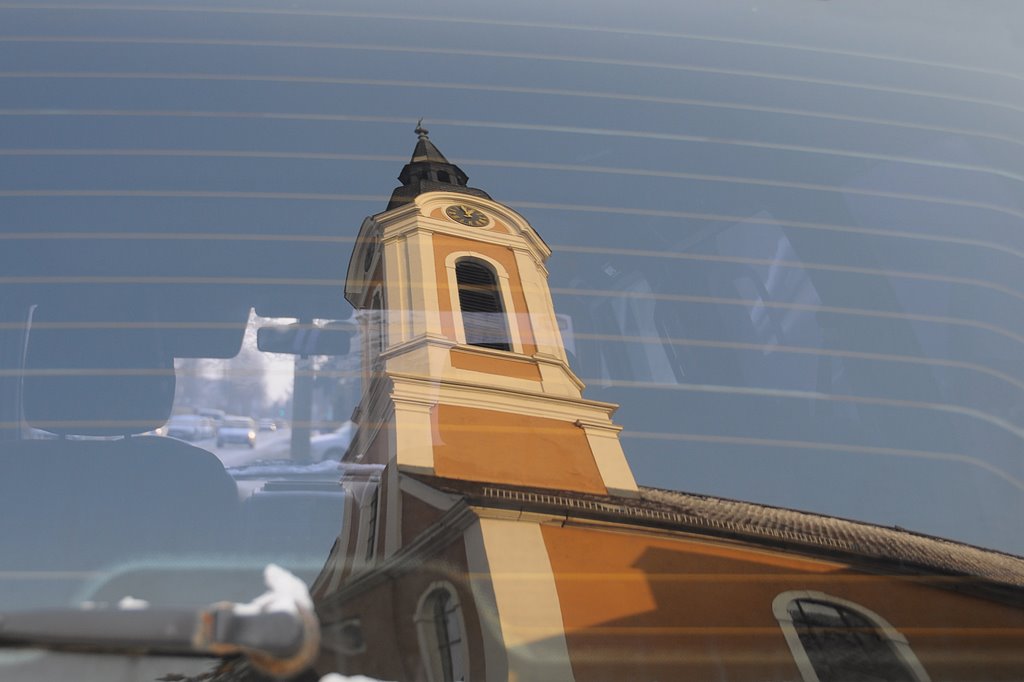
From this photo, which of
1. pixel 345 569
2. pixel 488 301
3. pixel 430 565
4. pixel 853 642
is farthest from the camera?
pixel 488 301

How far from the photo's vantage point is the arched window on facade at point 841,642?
4379mm

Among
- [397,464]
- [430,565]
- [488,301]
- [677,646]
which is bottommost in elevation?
[677,646]

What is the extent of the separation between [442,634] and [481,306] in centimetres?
652

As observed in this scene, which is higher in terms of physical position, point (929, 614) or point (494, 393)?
point (494, 393)

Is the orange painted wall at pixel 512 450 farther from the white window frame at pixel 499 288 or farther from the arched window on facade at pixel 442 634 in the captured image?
the arched window on facade at pixel 442 634

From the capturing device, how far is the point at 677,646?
4.01m

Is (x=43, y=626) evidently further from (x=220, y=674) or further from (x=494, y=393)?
(x=494, y=393)

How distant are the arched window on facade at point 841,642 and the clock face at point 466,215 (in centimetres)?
689

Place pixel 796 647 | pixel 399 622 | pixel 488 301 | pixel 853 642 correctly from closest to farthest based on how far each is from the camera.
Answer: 1. pixel 399 622
2. pixel 796 647
3. pixel 853 642
4. pixel 488 301

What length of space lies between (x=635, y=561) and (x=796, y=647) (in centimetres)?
114

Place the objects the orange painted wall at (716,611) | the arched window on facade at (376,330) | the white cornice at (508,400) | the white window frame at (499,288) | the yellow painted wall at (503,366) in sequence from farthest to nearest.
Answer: the white window frame at (499,288)
the yellow painted wall at (503,366)
the white cornice at (508,400)
the arched window on facade at (376,330)
the orange painted wall at (716,611)

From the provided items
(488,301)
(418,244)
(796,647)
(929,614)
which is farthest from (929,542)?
(418,244)

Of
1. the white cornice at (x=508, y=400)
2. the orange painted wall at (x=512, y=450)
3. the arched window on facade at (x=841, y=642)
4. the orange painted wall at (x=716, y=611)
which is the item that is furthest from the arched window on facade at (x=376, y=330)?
the arched window on facade at (x=841, y=642)

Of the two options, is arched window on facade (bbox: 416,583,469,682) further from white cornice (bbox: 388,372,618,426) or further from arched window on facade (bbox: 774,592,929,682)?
arched window on facade (bbox: 774,592,929,682)
